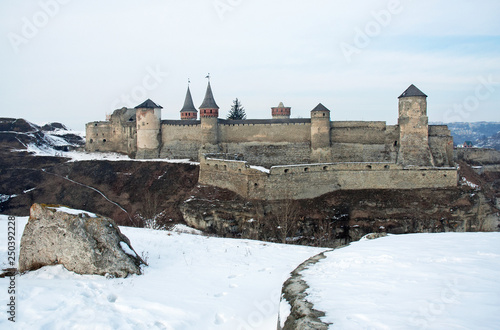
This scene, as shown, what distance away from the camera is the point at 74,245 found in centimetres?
938

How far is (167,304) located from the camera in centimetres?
764

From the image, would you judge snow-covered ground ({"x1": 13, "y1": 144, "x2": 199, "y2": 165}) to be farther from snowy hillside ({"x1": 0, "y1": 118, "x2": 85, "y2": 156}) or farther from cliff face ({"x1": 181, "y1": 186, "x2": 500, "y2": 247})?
cliff face ({"x1": 181, "y1": 186, "x2": 500, "y2": 247})

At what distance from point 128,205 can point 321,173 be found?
18.4 meters

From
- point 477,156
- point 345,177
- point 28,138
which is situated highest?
point 28,138

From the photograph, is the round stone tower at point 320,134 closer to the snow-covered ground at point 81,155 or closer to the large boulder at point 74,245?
the snow-covered ground at point 81,155

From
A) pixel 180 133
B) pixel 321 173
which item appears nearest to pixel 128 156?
pixel 180 133

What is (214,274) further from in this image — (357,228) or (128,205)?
(128,205)

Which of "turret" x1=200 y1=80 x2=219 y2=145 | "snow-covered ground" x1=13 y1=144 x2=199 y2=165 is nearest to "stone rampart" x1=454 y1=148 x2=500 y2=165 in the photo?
"turret" x1=200 y1=80 x2=219 y2=145

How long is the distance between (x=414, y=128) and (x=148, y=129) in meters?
29.0

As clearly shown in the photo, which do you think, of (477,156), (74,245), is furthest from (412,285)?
(477,156)

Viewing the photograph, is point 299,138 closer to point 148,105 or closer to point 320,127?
point 320,127

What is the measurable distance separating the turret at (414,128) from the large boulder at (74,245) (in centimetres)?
3456

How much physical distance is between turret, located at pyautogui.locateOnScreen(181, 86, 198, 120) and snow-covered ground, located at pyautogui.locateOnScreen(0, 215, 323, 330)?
4242 centimetres

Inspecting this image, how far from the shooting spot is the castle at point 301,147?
33.1 meters
